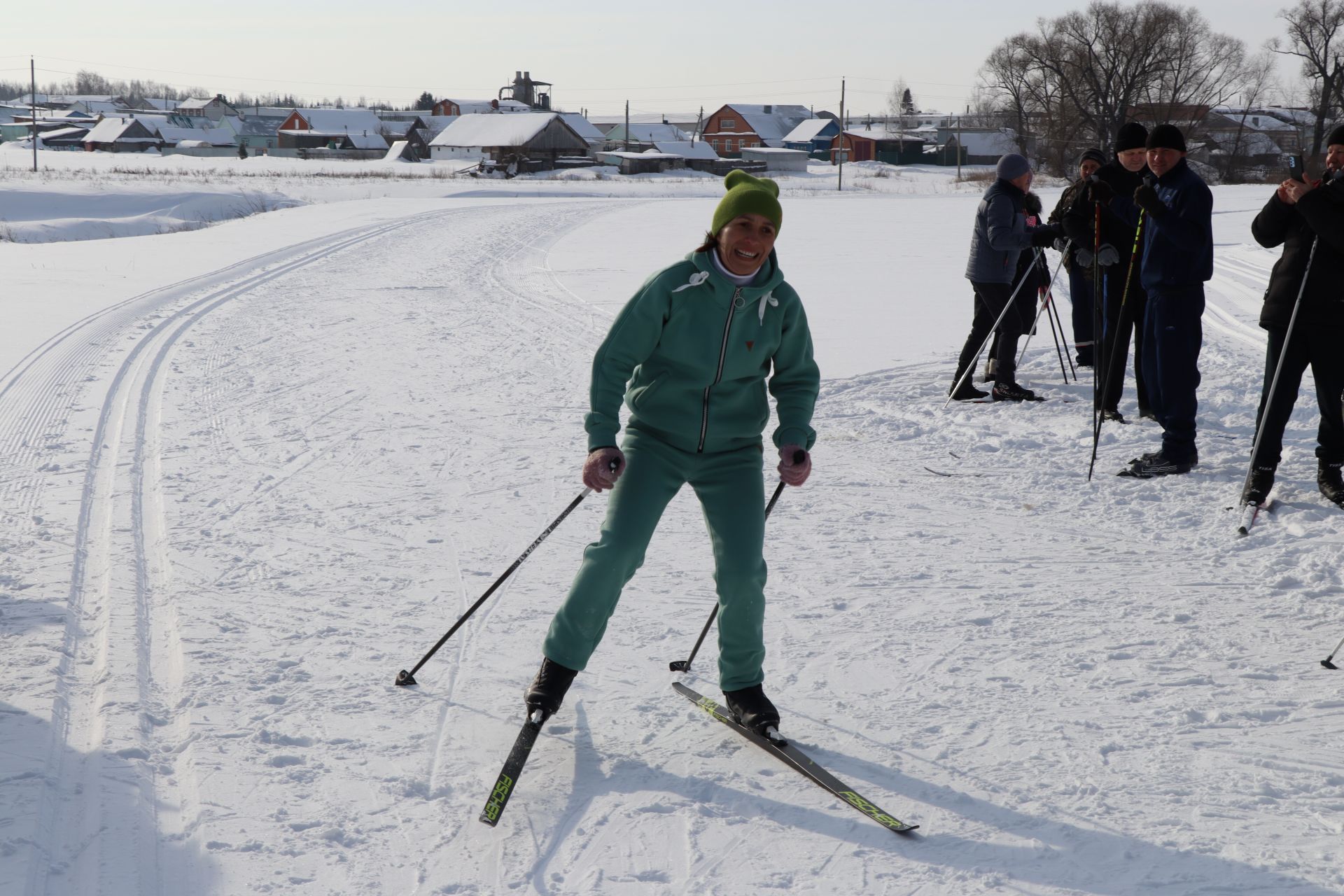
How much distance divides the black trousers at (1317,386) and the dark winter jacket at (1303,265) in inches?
3.0

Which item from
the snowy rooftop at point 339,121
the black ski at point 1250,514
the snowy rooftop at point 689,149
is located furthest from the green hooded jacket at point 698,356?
the snowy rooftop at point 339,121

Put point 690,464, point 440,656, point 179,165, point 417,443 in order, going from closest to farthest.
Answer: point 690,464, point 440,656, point 417,443, point 179,165

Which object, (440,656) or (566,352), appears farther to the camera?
(566,352)

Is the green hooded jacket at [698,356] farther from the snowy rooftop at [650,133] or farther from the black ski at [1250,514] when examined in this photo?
the snowy rooftop at [650,133]

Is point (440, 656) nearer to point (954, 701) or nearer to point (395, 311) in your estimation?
point (954, 701)

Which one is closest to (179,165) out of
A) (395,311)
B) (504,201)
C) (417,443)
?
(504,201)

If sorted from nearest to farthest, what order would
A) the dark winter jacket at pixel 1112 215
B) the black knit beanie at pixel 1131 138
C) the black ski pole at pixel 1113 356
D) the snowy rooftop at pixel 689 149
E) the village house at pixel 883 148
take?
1. the black ski pole at pixel 1113 356
2. the black knit beanie at pixel 1131 138
3. the dark winter jacket at pixel 1112 215
4. the snowy rooftop at pixel 689 149
5. the village house at pixel 883 148

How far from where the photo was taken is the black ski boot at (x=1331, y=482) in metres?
5.54

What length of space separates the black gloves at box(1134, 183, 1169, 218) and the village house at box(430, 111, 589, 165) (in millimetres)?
59132

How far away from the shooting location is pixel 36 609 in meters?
4.36

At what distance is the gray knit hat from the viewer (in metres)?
7.63

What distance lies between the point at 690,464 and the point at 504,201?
29533mm

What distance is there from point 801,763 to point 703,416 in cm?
107

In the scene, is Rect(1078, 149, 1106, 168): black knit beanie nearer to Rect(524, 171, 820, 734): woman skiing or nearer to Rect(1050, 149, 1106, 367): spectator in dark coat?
Rect(1050, 149, 1106, 367): spectator in dark coat
